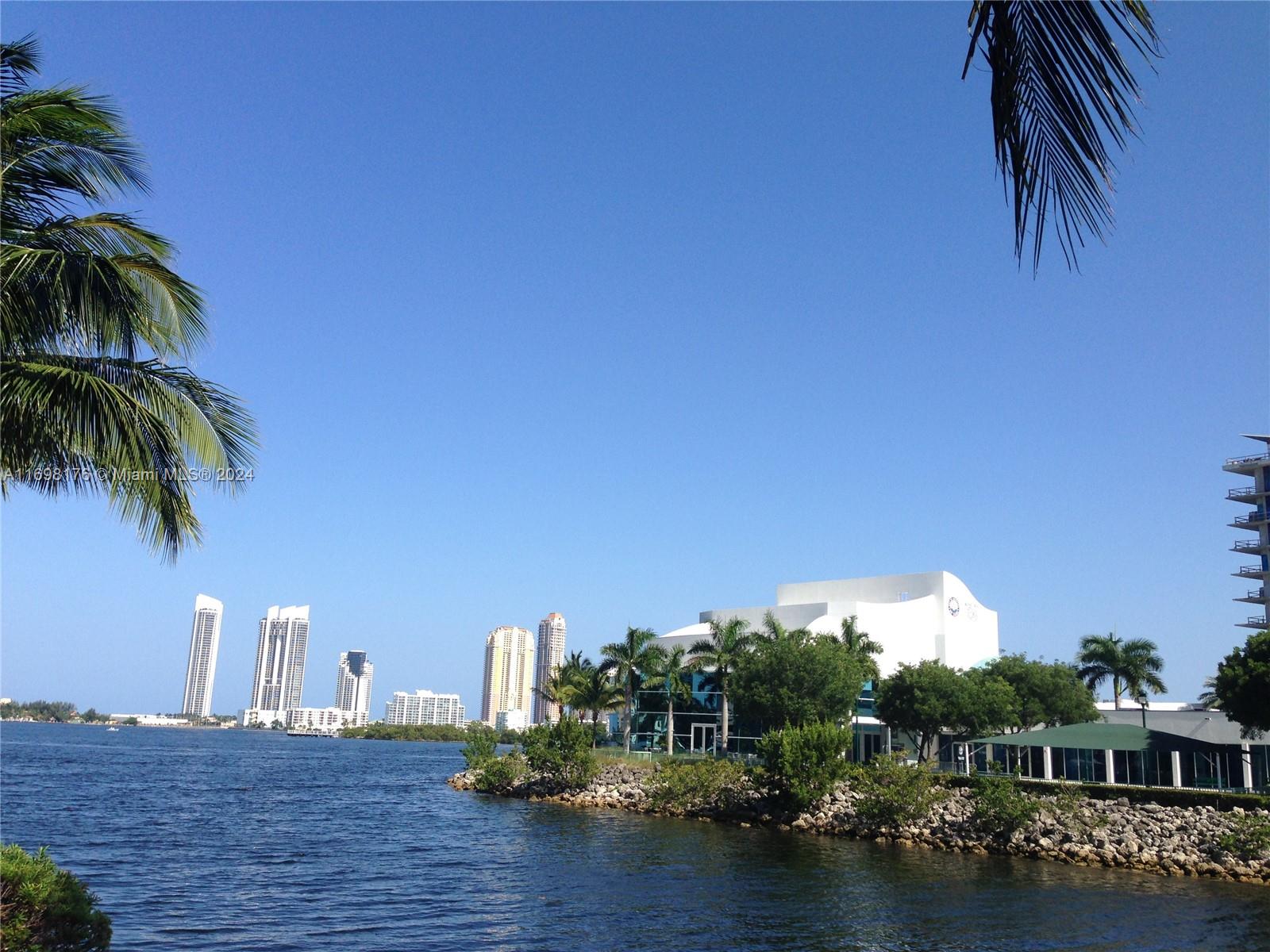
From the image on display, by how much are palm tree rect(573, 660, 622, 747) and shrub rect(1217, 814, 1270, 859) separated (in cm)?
4217

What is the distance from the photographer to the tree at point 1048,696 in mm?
58688

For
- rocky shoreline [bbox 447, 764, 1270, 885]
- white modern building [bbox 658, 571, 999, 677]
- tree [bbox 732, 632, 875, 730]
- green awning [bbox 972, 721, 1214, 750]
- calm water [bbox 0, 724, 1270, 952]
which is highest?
white modern building [bbox 658, 571, 999, 677]

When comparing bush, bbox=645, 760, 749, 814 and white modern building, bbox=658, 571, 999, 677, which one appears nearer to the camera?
bush, bbox=645, 760, 749, 814

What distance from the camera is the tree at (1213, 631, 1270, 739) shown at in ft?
118

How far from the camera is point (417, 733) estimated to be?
198 m

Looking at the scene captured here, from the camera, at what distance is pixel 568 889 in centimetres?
2733

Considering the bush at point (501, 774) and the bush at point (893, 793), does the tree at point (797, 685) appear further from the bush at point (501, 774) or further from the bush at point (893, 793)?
the bush at point (501, 774)

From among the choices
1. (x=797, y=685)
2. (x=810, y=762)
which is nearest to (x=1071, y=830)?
(x=810, y=762)

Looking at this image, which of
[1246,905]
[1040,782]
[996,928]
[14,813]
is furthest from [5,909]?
[14,813]

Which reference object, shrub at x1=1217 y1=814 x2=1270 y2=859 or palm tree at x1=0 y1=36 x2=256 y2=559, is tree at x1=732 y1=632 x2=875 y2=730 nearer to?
shrub at x1=1217 y1=814 x2=1270 y2=859

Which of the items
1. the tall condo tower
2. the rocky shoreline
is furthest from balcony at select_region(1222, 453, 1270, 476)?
the rocky shoreline

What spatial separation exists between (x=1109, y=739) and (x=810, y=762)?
42.8ft

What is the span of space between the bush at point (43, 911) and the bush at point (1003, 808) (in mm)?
32610

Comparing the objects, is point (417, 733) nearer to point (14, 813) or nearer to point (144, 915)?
point (14, 813)
